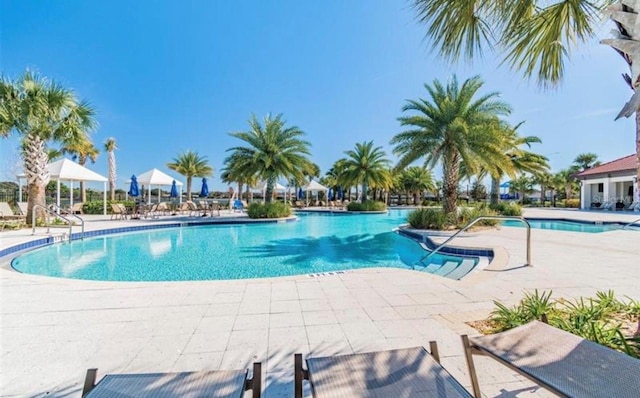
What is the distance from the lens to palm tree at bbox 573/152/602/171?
3641 cm

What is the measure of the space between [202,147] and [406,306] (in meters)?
29.4

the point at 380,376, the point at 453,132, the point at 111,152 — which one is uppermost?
the point at 111,152

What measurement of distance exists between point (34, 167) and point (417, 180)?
110 feet

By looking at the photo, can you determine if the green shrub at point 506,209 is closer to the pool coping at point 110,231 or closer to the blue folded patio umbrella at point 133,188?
the pool coping at point 110,231

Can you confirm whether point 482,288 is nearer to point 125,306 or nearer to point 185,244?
point 125,306

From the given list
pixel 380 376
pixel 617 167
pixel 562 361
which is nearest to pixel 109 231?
pixel 380 376

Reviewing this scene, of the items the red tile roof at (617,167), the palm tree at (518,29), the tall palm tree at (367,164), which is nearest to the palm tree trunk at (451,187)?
the palm tree at (518,29)

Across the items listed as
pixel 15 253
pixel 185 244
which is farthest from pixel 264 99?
pixel 15 253

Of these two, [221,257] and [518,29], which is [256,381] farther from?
[221,257]

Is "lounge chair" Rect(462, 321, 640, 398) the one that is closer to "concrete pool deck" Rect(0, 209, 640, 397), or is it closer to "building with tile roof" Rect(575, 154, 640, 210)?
"concrete pool deck" Rect(0, 209, 640, 397)

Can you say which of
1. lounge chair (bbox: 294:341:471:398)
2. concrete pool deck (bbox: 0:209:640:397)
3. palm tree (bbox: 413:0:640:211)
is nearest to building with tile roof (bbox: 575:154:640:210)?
concrete pool deck (bbox: 0:209:640:397)

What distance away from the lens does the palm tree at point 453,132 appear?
38.4 ft

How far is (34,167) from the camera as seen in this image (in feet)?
37.8

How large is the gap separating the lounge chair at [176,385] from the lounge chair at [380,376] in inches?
10.9
